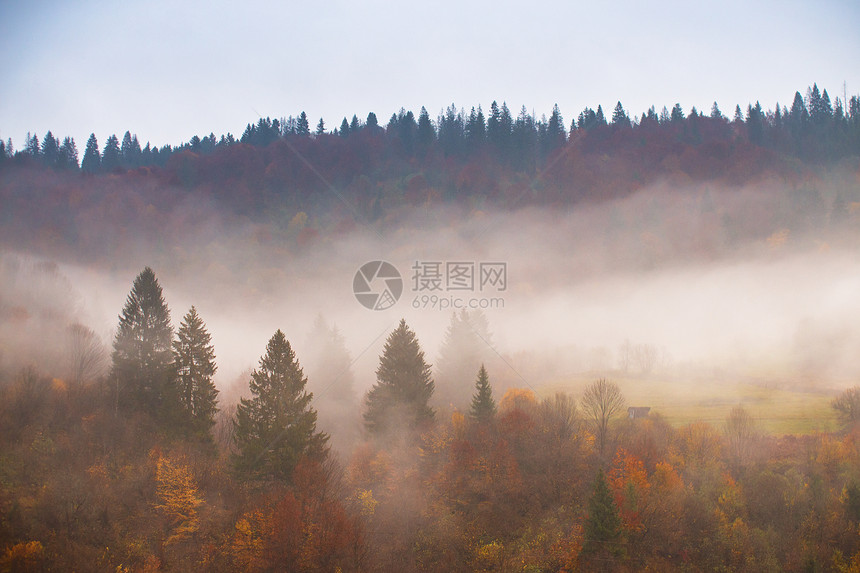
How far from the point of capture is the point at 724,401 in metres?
56.1

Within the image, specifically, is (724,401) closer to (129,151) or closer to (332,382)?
(332,382)

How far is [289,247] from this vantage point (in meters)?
133

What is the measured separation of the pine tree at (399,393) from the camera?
41.8 metres

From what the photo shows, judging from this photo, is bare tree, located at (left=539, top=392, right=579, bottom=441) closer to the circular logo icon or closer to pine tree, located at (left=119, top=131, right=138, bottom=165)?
the circular logo icon

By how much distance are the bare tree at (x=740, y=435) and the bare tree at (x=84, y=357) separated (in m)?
57.7

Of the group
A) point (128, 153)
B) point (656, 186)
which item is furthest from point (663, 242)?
point (128, 153)

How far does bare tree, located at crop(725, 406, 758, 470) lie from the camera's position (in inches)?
1734

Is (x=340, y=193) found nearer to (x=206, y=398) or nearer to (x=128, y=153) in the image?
(x=128, y=153)

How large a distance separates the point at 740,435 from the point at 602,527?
868 inches

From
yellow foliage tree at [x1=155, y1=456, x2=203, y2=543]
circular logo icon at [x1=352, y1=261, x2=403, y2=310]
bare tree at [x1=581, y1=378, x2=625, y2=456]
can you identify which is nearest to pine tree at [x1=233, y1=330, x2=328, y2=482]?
yellow foliage tree at [x1=155, y1=456, x2=203, y2=543]

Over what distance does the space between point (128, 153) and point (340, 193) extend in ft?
239

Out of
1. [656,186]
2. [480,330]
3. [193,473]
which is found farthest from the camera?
[656,186]

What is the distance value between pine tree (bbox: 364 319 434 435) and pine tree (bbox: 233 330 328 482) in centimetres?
928

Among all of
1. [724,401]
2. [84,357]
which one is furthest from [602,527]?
[84,357]
